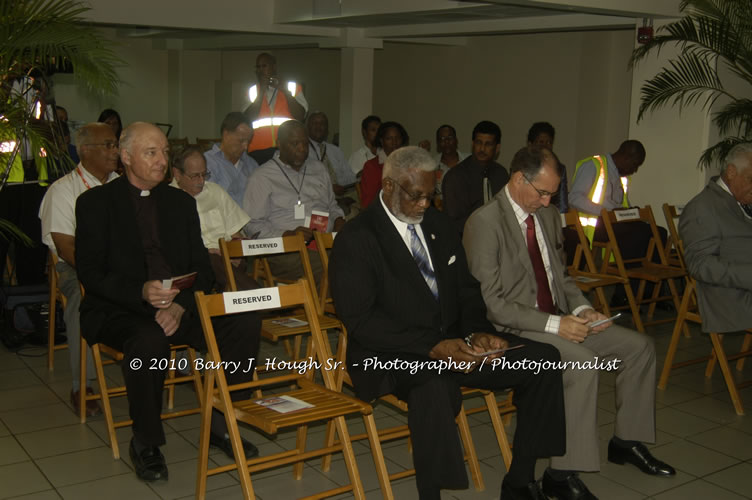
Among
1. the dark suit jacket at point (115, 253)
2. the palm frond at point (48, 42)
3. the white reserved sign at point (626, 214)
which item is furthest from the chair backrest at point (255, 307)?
the white reserved sign at point (626, 214)

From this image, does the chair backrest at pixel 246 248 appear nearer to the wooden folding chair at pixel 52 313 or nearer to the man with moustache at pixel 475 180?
the wooden folding chair at pixel 52 313

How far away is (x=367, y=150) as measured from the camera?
9234 millimetres

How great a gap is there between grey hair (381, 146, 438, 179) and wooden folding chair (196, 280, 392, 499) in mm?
648

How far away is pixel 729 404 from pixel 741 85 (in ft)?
13.2

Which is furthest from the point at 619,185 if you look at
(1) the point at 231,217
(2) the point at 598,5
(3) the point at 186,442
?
(3) the point at 186,442

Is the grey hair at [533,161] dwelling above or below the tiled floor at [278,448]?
above

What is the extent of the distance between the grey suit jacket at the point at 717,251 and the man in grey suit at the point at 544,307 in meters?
1.03

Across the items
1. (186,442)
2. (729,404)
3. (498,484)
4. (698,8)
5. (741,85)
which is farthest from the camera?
(741,85)

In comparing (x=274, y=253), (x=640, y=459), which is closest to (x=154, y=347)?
(x=274, y=253)

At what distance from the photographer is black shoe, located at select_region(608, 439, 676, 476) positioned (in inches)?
150

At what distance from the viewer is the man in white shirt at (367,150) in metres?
9.20

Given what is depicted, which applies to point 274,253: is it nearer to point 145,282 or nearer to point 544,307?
point 145,282

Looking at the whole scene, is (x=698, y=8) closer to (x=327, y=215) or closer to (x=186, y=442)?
(x=327, y=215)

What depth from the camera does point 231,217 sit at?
5.16m
